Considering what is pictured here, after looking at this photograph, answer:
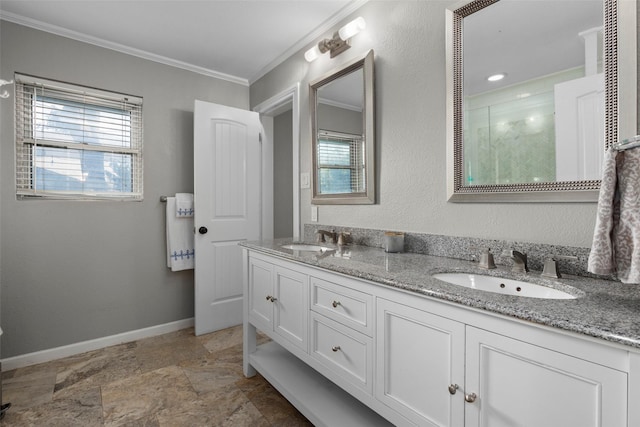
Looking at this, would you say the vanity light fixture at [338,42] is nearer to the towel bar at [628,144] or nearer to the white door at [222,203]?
the white door at [222,203]

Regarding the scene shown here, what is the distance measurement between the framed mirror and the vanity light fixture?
5.9 inches

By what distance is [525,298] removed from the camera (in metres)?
0.83

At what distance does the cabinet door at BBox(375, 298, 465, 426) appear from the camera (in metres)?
0.91

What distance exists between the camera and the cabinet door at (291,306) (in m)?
1.52

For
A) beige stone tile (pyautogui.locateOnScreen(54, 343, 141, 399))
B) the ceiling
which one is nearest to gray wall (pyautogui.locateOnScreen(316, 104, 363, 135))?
the ceiling

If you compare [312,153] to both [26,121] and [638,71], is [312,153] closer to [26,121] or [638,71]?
[638,71]

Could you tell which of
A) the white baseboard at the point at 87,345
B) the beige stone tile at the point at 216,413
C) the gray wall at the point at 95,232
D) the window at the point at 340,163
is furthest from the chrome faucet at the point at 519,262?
the white baseboard at the point at 87,345

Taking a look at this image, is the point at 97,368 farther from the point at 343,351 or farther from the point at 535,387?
the point at 535,387

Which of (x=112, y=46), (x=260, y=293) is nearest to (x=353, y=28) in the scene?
(x=260, y=293)

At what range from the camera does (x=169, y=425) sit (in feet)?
5.25

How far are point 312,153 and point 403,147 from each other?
84 cm

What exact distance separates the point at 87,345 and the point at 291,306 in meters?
1.94

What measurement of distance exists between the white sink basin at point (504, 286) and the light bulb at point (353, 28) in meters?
1.55

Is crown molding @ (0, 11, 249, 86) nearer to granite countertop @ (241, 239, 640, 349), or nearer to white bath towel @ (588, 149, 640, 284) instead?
granite countertop @ (241, 239, 640, 349)
